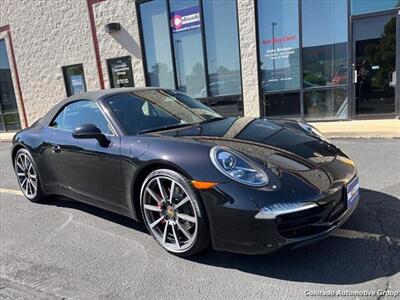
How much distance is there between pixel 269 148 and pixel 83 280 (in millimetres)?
1778

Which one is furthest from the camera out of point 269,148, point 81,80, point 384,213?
point 81,80

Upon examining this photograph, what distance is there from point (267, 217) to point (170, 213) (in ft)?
2.92

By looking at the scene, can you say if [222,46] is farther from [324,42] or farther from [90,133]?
[90,133]

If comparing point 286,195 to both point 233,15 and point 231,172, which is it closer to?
point 231,172

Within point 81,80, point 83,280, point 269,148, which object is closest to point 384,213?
point 269,148

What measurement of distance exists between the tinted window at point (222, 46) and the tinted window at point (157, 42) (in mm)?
1418

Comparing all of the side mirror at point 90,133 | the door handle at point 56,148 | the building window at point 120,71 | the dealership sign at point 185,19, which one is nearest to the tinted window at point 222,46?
the dealership sign at point 185,19

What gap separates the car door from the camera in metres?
3.42

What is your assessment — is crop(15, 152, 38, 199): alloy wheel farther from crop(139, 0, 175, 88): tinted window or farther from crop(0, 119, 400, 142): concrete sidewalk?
crop(139, 0, 175, 88): tinted window

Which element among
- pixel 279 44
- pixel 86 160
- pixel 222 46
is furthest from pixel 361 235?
pixel 222 46

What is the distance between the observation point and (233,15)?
9875mm

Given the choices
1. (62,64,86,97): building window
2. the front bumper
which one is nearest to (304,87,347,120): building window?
the front bumper

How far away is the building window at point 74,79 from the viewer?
13.1 metres

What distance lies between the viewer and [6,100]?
15875mm
